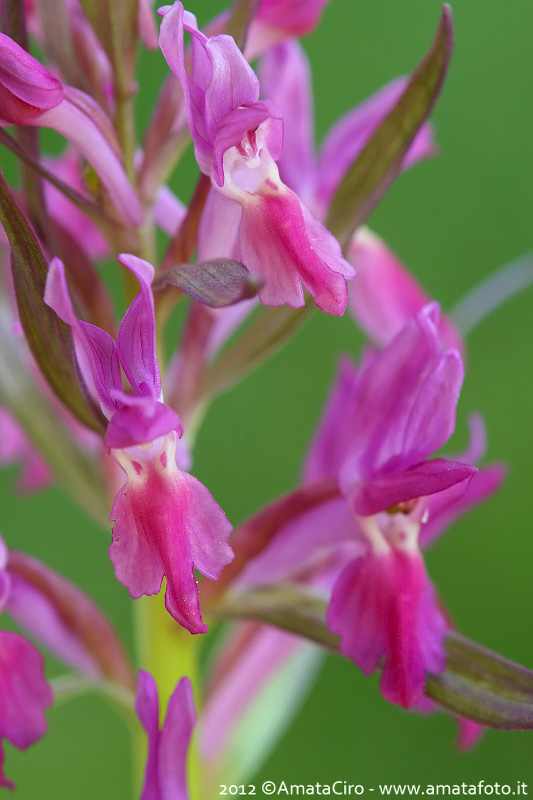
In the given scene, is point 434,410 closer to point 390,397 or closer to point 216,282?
point 390,397

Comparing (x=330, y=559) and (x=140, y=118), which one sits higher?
(x=330, y=559)

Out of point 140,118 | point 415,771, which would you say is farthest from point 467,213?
point 415,771

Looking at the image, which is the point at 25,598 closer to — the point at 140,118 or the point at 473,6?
the point at 140,118

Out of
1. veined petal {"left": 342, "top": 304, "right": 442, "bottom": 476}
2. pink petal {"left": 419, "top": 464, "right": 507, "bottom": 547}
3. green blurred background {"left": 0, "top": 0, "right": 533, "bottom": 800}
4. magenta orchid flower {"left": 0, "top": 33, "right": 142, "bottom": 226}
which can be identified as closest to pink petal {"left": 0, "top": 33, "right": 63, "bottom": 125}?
magenta orchid flower {"left": 0, "top": 33, "right": 142, "bottom": 226}

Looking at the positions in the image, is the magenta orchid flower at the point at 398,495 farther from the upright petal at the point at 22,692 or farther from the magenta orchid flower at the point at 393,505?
the upright petal at the point at 22,692

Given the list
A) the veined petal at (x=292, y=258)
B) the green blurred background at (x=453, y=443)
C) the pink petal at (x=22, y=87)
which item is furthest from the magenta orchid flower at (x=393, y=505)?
the green blurred background at (x=453, y=443)

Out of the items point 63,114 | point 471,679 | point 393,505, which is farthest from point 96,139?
point 471,679
